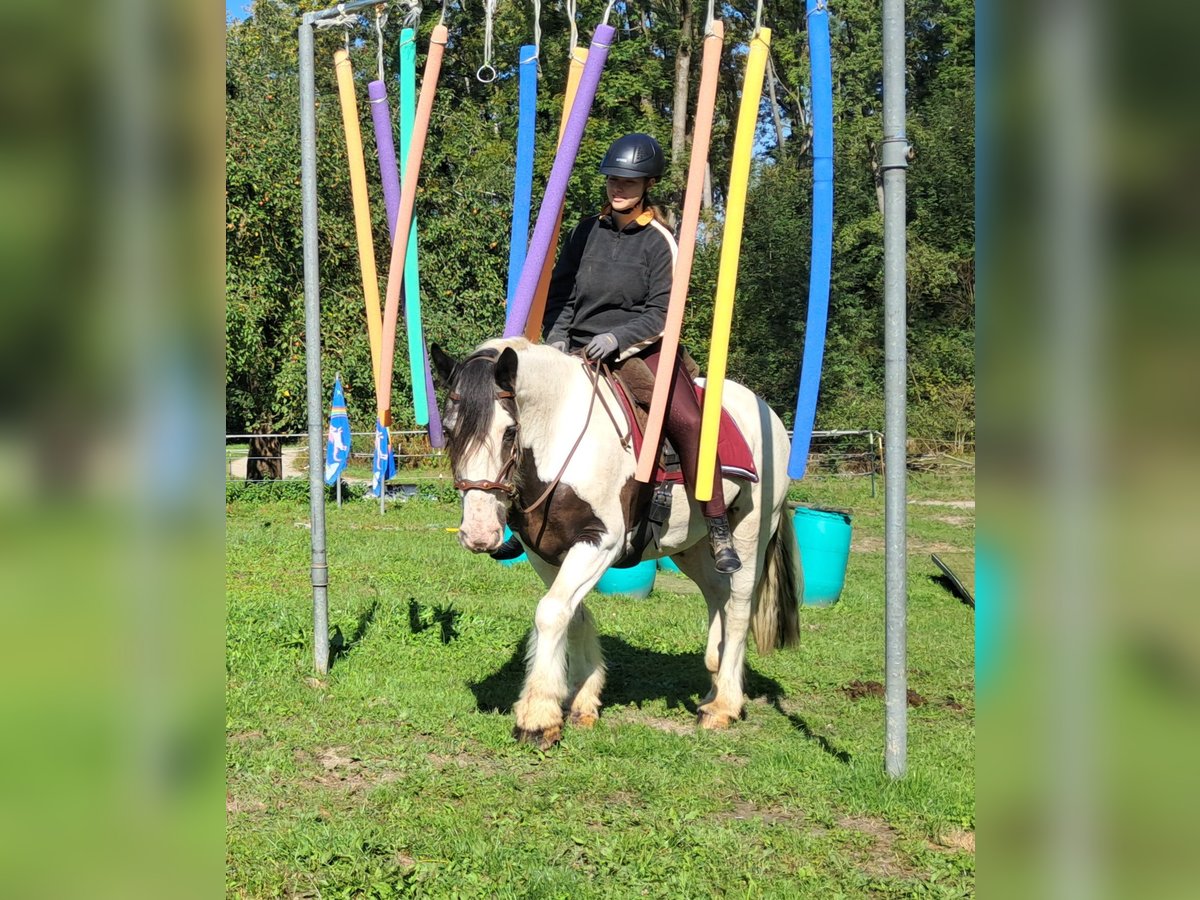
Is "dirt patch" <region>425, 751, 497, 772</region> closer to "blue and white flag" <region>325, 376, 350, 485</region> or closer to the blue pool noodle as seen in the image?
the blue pool noodle

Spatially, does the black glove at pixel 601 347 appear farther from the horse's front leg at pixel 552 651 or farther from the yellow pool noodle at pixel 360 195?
the yellow pool noodle at pixel 360 195

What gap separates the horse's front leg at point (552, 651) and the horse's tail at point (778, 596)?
1.81m

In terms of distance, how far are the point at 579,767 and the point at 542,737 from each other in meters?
0.34

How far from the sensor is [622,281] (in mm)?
5969

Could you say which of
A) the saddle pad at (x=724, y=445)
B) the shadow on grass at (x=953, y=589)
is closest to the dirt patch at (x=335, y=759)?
the saddle pad at (x=724, y=445)

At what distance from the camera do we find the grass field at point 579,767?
394 centimetres

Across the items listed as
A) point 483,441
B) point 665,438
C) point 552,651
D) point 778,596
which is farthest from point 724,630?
point 483,441

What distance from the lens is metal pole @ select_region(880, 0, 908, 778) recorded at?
457 cm

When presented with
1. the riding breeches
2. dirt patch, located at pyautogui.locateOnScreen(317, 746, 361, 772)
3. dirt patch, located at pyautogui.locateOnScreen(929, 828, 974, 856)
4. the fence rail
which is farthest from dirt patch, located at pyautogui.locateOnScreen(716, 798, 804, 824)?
the fence rail

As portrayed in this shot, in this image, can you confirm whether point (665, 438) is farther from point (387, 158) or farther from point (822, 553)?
point (822, 553)
